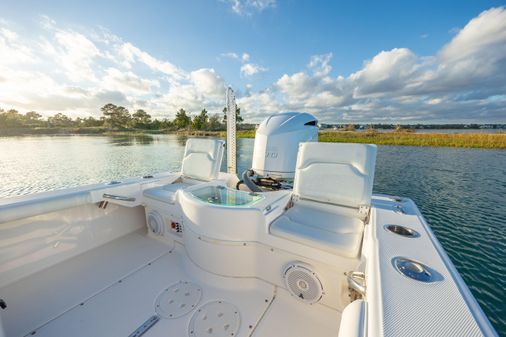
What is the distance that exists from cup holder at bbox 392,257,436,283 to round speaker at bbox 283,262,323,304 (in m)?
0.65

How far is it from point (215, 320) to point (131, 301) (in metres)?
0.75

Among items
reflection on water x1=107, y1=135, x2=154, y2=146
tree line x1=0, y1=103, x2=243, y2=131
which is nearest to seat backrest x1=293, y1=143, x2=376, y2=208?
reflection on water x1=107, y1=135, x2=154, y2=146

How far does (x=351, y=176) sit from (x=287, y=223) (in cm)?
74

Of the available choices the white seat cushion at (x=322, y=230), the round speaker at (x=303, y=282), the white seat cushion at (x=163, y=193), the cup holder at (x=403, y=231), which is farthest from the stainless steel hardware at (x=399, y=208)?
the white seat cushion at (x=163, y=193)

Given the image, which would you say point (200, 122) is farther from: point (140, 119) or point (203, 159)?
point (203, 159)

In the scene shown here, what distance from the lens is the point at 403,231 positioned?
123cm

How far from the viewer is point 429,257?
3.05 feet

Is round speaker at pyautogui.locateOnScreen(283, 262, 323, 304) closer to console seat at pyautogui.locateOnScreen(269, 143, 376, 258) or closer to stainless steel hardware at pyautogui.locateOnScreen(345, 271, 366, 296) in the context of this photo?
console seat at pyautogui.locateOnScreen(269, 143, 376, 258)

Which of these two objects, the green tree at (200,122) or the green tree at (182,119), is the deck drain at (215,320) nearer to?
the green tree at (200,122)

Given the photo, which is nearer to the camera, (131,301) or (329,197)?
(131,301)

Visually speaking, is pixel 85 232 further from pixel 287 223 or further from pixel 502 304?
pixel 502 304

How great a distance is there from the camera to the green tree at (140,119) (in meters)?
47.3

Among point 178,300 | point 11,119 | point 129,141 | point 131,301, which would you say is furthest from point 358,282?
point 11,119

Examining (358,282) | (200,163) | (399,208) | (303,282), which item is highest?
(200,163)
